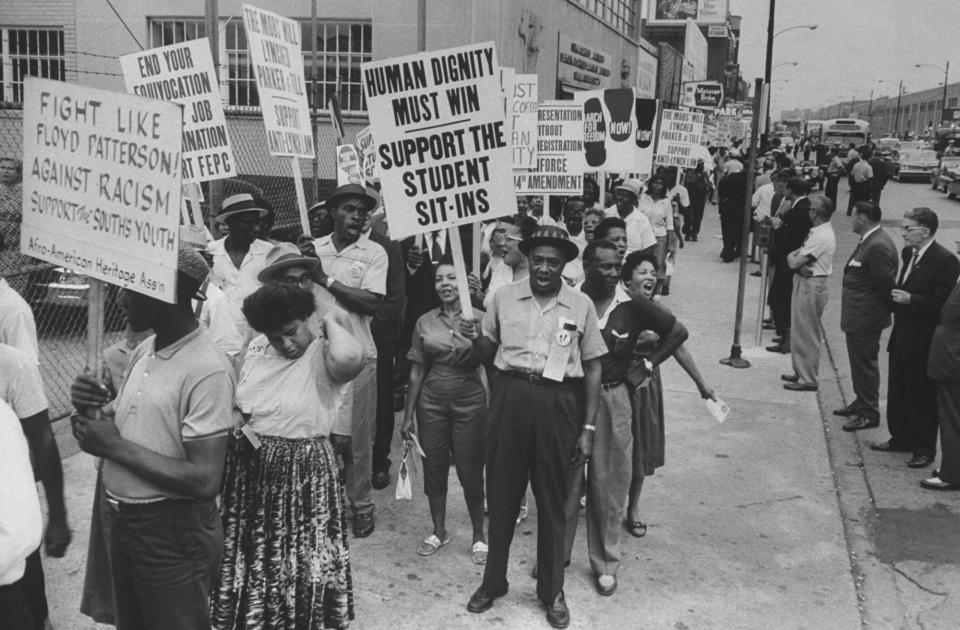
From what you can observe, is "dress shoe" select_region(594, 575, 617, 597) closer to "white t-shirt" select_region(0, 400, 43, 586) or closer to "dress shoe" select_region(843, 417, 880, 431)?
"white t-shirt" select_region(0, 400, 43, 586)

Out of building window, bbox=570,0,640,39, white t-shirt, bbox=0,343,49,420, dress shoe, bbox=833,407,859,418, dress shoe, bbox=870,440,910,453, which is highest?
building window, bbox=570,0,640,39

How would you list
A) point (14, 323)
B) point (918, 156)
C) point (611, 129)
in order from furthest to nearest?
point (918, 156) → point (611, 129) → point (14, 323)

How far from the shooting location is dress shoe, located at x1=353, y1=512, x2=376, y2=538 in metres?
5.77

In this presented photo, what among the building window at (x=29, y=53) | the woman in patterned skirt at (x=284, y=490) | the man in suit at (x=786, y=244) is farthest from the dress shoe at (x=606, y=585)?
the building window at (x=29, y=53)

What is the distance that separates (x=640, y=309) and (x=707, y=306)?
9.28 meters

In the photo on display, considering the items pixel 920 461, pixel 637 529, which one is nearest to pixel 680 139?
pixel 920 461

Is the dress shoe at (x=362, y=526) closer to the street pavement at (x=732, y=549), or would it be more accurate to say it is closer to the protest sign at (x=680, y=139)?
the street pavement at (x=732, y=549)

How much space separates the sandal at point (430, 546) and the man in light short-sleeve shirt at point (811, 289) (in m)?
5.26

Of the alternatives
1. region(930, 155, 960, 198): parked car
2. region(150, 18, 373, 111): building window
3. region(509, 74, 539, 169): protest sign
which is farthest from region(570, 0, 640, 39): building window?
region(509, 74, 539, 169): protest sign

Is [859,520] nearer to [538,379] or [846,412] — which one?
[846,412]

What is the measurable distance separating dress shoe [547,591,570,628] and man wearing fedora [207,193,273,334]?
2482 mm

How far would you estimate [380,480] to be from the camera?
6.58 metres

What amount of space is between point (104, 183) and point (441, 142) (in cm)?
206

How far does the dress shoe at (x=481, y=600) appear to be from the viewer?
487 cm
